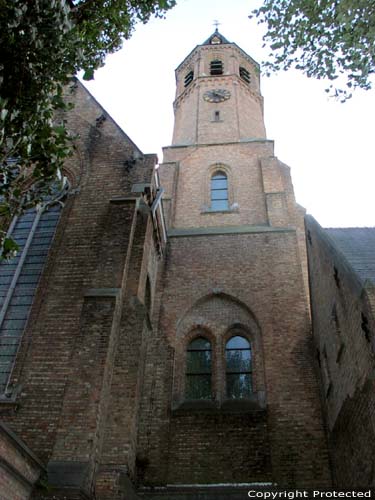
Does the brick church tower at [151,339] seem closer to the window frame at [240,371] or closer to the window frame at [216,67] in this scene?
the window frame at [240,371]

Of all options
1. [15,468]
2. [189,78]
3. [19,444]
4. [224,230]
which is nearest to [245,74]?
[189,78]

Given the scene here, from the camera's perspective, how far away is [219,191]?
18656 millimetres

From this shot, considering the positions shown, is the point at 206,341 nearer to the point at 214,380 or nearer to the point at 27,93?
the point at 214,380

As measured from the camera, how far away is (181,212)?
1769cm

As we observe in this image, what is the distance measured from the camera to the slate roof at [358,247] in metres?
9.31

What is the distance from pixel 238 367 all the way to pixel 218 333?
1.06 m

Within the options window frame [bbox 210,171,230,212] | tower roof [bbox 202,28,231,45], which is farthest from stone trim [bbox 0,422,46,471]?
tower roof [bbox 202,28,231,45]

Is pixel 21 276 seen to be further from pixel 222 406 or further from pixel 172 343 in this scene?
pixel 222 406

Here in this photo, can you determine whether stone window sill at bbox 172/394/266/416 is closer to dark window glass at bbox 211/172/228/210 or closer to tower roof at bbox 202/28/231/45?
dark window glass at bbox 211/172/228/210

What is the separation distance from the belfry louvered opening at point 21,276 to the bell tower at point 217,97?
10.1 m

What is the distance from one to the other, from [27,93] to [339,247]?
23.9 ft

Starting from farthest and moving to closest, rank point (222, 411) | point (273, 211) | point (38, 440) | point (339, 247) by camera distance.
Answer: point (273, 211) → point (222, 411) → point (339, 247) → point (38, 440)

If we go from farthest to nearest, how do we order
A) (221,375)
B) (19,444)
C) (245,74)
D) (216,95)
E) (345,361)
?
(245,74) → (216,95) → (221,375) → (345,361) → (19,444)

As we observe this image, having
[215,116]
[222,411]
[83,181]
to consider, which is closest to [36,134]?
[83,181]
